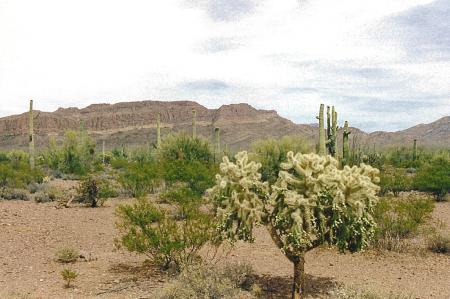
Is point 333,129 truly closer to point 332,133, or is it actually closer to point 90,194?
point 332,133

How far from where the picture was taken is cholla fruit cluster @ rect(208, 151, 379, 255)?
800 centimetres

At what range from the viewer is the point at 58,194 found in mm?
21203

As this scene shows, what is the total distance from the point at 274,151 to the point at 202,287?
20215mm

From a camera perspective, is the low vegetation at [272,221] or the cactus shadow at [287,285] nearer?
the low vegetation at [272,221]

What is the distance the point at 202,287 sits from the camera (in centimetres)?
845

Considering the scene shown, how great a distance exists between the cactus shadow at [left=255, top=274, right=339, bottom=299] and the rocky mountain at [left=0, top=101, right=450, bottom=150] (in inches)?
3449

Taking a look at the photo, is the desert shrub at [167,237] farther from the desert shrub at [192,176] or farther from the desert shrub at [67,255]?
the desert shrub at [192,176]

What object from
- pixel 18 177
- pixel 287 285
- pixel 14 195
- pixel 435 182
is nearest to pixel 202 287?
pixel 287 285

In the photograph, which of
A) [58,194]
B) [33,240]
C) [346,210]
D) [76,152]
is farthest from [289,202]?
[76,152]

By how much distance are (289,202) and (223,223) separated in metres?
1.25

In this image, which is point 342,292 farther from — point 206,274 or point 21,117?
point 21,117

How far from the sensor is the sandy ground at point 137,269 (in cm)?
932

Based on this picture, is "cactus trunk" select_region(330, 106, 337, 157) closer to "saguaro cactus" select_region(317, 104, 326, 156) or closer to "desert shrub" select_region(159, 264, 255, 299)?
"saguaro cactus" select_region(317, 104, 326, 156)

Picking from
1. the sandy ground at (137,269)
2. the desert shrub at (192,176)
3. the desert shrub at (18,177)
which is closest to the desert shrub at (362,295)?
the sandy ground at (137,269)
